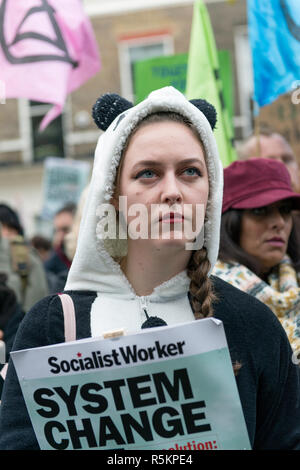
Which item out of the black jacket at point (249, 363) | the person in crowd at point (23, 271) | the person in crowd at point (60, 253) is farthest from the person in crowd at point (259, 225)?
the person in crowd at point (60, 253)

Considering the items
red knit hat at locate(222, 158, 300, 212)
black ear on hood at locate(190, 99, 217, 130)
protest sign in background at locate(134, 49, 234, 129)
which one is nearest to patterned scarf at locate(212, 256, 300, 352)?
red knit hat at locate(222, 158, 300, 212)

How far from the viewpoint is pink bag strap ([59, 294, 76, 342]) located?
6.09 feet

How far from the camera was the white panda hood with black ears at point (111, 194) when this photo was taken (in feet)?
6.35

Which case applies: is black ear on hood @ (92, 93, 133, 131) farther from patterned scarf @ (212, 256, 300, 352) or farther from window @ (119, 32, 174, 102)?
window @ (119, 32, 174, 102)

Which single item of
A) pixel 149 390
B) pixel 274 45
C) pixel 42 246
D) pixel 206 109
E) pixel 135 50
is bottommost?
pixel 42 246

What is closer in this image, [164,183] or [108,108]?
[164,183]

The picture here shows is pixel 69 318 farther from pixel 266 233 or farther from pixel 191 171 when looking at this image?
pixel 266 233

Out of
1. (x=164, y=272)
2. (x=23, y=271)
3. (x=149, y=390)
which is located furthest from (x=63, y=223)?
(x=149, y=390)

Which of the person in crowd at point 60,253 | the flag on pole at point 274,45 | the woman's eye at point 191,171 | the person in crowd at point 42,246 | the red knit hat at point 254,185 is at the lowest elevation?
the person in crowd at point 42,246

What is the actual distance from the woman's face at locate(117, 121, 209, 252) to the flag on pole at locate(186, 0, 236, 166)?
5.26ft

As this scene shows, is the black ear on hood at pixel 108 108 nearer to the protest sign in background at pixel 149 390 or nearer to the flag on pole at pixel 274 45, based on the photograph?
the protest sign in background at pixel 149 390

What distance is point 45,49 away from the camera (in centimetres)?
421

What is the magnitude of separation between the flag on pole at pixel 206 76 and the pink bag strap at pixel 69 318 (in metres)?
1.74

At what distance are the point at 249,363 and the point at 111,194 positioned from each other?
0.55m
